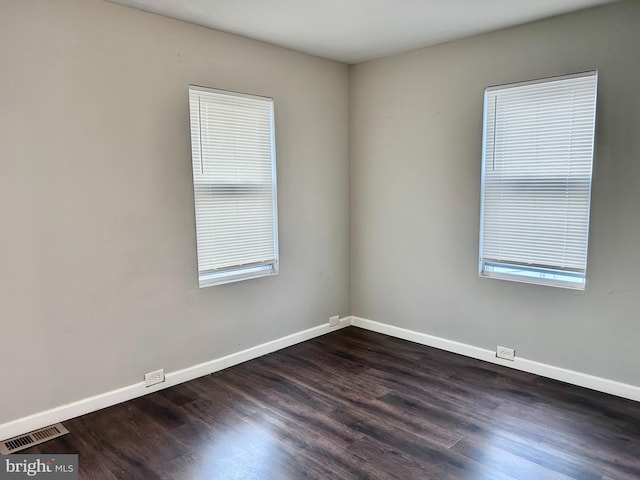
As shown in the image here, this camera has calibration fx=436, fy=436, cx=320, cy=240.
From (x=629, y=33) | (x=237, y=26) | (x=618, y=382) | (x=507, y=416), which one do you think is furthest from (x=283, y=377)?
(x=629, y=33)

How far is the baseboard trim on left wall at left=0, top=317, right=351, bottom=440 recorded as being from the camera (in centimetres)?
254

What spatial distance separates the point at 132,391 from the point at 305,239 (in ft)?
6.09

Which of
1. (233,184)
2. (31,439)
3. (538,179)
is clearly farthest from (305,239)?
(31,439)

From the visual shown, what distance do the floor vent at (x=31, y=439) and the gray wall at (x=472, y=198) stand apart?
2.76 m

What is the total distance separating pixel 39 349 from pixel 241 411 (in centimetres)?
126

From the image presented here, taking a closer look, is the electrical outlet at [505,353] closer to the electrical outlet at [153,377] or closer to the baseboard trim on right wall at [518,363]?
the baseboard trim on right wall at [518,363]

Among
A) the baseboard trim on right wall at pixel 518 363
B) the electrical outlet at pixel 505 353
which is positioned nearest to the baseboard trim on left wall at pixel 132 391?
the baseboard trim on right wall at pixel 518 363

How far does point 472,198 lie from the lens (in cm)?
354

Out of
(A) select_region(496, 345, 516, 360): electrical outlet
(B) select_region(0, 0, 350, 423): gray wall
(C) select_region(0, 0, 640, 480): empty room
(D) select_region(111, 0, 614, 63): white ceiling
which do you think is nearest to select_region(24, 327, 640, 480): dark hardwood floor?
(C) select_region(0, 0, 640, 480): empty room

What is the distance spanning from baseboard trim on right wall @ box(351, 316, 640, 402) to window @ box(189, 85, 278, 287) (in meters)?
1.35

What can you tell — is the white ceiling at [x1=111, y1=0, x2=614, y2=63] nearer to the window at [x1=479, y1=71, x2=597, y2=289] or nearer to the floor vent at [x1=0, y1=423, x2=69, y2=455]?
the window at [x1=479, y1=71, x2=597, y2=289]

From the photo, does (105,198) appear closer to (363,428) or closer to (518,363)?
(363,428)

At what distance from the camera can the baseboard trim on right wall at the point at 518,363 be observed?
2.94 meters

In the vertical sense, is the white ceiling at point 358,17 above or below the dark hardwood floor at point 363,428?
above
